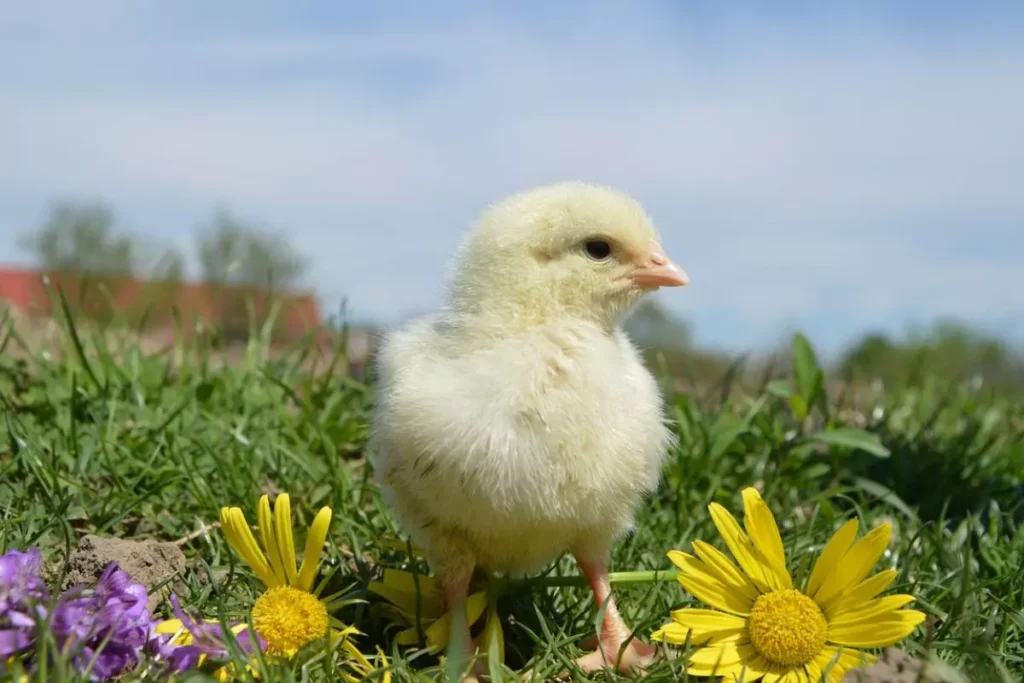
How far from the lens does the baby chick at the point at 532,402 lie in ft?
8.33

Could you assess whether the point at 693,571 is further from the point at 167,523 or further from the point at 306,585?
the point at 167,523

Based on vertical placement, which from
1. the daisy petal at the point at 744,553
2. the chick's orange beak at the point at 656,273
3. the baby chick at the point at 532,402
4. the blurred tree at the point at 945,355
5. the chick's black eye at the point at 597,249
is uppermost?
the chick's black eye at the point at 597,249

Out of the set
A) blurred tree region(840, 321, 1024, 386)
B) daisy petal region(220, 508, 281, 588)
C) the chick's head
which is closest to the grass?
daisy petal region(220, 508, 281, 588)

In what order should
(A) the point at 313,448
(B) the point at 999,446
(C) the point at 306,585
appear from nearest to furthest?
1. (C) the point at 306,585
2. (A) the point at 313,448
3. (B) the point at 999,446

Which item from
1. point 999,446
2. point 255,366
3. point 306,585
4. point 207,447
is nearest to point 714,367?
point 999,446

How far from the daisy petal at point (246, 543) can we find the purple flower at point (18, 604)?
0.46 m

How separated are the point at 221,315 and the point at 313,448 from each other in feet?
9.78

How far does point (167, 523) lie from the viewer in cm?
325

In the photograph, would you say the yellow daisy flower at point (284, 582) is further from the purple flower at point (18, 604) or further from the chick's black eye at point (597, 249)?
the chick's black eye at point (597, 249)

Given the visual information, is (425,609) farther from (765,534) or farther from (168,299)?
(168,299)

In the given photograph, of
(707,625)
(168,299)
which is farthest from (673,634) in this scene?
(168,299)

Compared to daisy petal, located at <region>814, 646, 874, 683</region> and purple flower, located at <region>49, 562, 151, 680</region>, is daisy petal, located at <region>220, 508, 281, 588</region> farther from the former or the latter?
daisy petal, located at <region>814, 646, 874, 683</region>

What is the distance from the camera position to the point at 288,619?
254 centimetres

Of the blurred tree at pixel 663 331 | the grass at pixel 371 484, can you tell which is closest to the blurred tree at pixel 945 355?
the blurred tree at pixel 663 331
